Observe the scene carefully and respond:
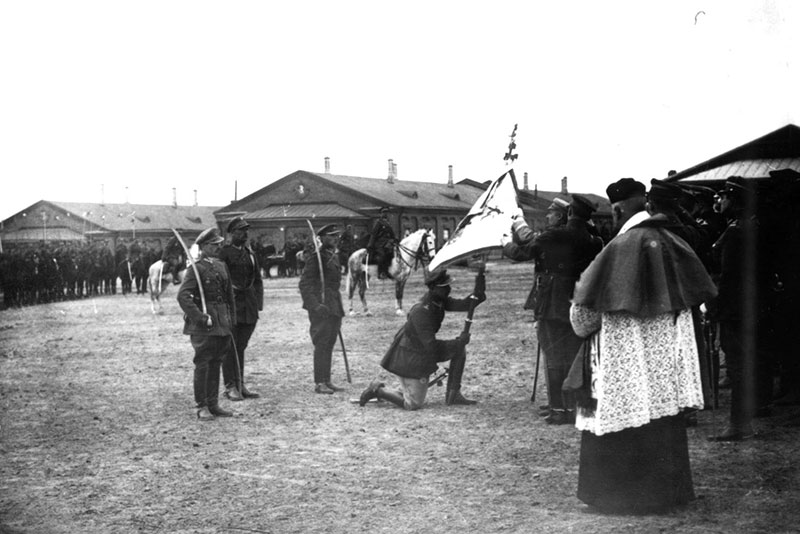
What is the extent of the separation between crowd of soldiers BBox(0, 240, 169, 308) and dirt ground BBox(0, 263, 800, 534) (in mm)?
14425

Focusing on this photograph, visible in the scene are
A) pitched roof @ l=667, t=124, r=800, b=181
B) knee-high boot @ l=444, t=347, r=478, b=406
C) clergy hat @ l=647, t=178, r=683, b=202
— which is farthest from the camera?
pitched roof @ l=667, t=124, r=800, b=181

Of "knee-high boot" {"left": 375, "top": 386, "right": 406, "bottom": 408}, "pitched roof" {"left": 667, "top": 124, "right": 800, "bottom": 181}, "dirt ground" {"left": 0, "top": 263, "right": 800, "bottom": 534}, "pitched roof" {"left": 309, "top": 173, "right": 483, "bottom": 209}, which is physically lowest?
"dirt ground" {"left": 0, "top": 263, "right": 800, "bottom": 534}

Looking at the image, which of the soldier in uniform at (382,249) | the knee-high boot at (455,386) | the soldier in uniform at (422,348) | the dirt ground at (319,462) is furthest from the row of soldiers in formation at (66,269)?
the knee-high boot at (455,386)

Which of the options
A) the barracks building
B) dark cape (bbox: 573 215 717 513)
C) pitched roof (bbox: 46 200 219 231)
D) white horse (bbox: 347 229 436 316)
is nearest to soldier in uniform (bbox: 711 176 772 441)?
dark cape (bbox: 573 215 717 513)

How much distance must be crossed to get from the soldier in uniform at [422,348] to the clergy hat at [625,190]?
126 inches

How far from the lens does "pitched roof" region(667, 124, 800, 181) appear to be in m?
19.7

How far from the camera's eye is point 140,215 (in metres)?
70.9

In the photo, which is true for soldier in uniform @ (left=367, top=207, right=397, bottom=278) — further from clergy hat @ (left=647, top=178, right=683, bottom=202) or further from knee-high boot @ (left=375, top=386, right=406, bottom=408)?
clergy hat @ (left=647, top=178, right=683, bottom=202)

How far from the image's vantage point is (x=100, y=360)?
13.5 metres

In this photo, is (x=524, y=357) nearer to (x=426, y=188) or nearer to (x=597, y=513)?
(x=597, y=513)

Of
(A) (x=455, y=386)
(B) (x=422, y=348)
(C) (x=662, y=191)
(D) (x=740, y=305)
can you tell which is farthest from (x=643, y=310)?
(A) (x=455, y=386)

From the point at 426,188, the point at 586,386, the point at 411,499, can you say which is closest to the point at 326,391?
the point at 411,499

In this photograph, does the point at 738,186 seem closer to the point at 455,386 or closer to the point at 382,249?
the point at 455,386

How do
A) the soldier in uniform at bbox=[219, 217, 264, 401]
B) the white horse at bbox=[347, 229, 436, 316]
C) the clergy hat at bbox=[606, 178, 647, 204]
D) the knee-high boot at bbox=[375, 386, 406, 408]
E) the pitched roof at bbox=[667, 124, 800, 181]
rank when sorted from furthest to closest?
1. the white horse at bbox=[347, 229, 436, 316]
2. the pitched roof at bbox=[667, 124, 800, 181]
3. the soldier in uniform at bbox=[219, 217, 264, 401]
4. the knee-high boot at bbox=[375, 386, 406, 408]
5. the clergy hat at bbox=[606, 178, 647, 204]
